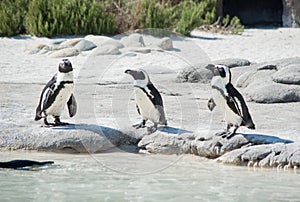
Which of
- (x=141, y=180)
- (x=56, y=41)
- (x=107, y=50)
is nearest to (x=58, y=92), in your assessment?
(x=141, y=180)

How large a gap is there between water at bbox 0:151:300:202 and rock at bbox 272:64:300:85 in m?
3.29

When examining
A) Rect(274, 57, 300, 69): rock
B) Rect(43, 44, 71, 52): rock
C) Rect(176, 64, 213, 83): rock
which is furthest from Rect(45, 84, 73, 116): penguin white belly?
Rect(43, 44, 71, 52): rock

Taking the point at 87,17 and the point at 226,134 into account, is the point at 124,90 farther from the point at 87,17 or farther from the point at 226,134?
the point at 87,17

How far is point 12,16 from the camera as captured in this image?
17047 millimetres

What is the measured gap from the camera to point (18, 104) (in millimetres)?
10188

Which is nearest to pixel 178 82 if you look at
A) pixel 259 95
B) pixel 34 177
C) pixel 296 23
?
pixel 259 95

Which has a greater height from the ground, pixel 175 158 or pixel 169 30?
pixel 169 30

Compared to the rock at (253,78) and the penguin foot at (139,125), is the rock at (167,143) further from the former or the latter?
the rock at (253,78)

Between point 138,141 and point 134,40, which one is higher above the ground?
point 134,40

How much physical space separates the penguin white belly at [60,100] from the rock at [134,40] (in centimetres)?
717

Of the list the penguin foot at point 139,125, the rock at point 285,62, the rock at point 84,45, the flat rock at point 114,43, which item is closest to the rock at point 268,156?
the penguin foot at point 139,125

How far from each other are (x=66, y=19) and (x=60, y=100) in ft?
28.3

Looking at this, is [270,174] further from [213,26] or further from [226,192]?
[213,26]

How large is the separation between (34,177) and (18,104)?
3012mm
